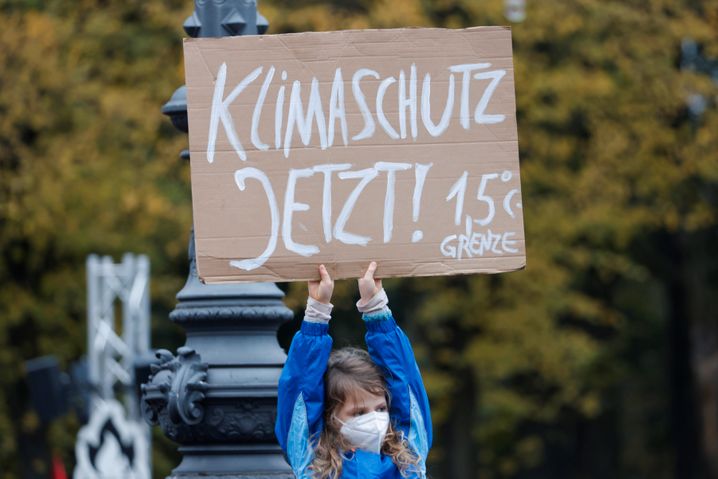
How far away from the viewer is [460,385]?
23.3 meters

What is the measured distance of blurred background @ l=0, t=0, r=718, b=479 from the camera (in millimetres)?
20078

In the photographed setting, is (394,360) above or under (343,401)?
above

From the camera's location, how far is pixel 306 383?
16.3 feet

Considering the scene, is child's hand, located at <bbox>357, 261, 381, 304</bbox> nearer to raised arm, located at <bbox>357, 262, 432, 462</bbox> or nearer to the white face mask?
raised arm, located at <bbox>357, 262, 432, 462</bbox>

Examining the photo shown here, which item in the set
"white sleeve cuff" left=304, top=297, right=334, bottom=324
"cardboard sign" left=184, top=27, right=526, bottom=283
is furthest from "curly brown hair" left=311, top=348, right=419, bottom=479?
"cardboard sign" left=184, top=27, right=526, bottom=283

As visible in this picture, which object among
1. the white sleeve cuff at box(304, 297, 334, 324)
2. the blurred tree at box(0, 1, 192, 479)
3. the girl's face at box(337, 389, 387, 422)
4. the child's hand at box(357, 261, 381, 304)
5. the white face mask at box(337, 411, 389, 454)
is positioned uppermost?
the blurred tree at box(0, 1, 192, 479)

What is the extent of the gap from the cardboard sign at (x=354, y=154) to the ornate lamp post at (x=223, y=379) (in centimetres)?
110

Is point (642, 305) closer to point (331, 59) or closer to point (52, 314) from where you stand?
point (52, 314)

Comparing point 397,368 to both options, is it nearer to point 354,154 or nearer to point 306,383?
point 306,383

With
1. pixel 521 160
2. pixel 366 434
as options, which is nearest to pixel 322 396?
pixel 366 434

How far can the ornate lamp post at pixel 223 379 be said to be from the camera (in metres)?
6.23

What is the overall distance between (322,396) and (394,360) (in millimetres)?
247

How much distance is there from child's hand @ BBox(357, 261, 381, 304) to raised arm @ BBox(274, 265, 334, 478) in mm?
127

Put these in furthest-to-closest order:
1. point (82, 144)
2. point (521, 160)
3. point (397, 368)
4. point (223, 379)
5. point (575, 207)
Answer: point (575, 207), point (521, 160), point (82, 144), point (223, 379), point (397, 368)
